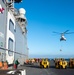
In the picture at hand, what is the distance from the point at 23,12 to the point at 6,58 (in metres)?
37.6

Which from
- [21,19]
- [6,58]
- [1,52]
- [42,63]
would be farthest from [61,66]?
[21,19]

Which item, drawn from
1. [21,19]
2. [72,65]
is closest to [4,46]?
[72,65]

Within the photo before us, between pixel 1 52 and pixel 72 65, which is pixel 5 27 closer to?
pixel 1 52

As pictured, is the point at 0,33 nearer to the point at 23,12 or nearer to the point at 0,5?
the point at 0,5

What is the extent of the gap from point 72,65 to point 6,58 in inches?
655

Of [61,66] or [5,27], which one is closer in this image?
[5,27]

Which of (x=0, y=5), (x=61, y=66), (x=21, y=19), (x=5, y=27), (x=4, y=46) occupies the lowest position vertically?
(x=61, y=66)

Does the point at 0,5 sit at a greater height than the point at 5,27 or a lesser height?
greater

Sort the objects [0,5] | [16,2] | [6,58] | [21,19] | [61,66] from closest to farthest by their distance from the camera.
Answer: [0,5]
[6,58]
[61,66]
[16,2]
[21,19]

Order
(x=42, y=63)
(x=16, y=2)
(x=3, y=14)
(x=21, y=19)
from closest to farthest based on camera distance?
(x=3, y=14)
(x=42, y=63)
(x=16, y=2)
(x=21, y=19)

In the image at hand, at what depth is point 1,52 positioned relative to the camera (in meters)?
33.7

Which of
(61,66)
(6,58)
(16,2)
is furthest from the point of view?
(16,2)

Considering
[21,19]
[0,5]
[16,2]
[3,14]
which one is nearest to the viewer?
[0,5]

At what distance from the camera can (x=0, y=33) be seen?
107 feet
